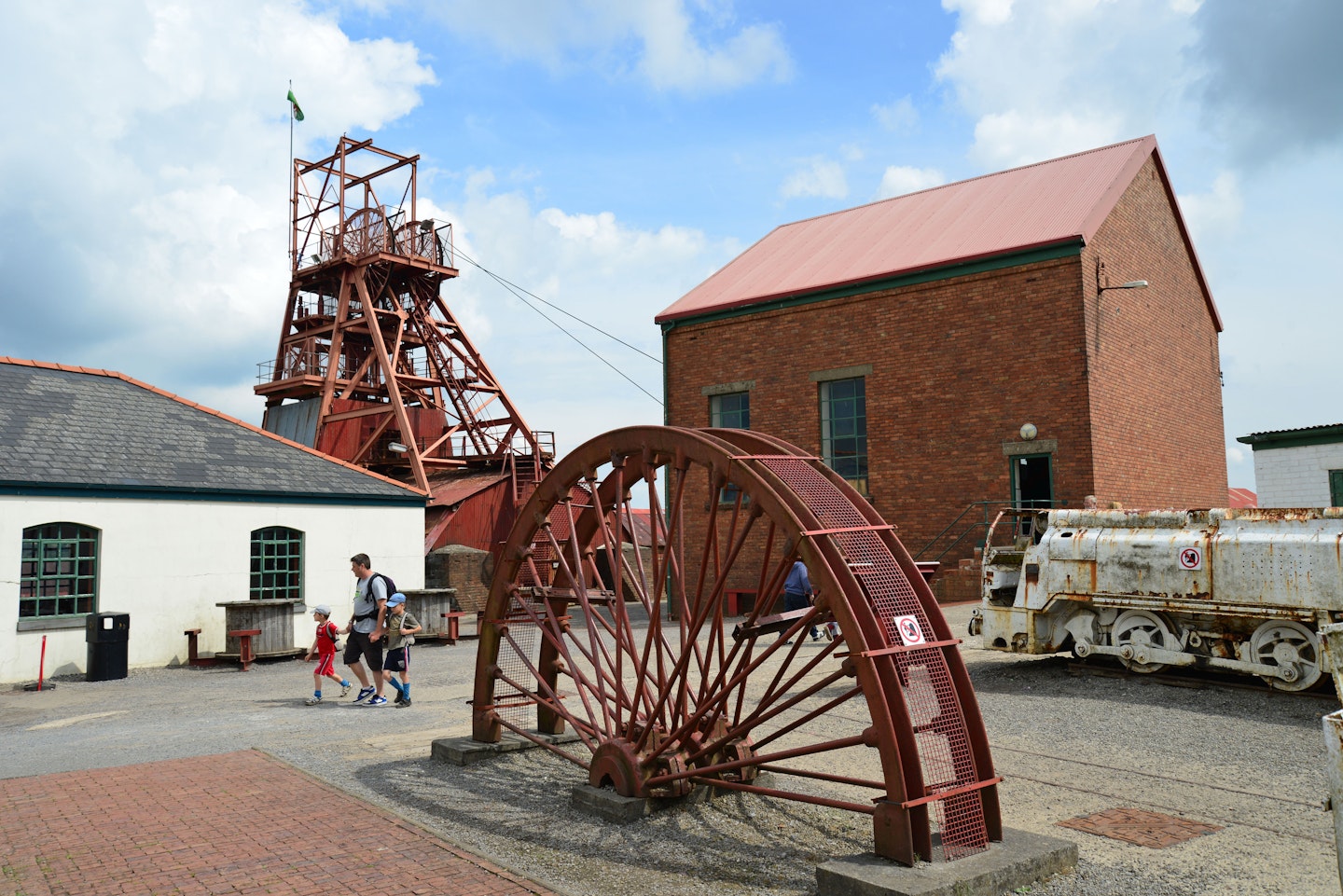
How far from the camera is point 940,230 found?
2053 centimetres

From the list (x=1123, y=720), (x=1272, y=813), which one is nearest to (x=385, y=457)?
(x=1123, y=720)

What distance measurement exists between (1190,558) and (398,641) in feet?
27.2

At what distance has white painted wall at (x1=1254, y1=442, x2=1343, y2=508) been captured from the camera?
21.5 metres

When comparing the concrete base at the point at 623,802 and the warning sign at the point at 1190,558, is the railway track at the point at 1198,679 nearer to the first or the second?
the warning sign at the point at 1190,558

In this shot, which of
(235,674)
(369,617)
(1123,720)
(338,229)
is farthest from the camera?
(338,229)


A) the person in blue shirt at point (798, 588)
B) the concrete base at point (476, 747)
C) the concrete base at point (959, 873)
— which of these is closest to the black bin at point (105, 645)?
the concrete base at point (476, 747)

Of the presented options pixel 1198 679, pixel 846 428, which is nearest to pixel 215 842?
pixel 1198 679

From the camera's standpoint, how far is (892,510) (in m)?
19.2

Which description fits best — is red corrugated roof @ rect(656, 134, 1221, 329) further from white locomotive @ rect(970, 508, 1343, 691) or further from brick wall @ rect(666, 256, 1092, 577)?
white locomotive @ rect(970, 508, 1343, 691)

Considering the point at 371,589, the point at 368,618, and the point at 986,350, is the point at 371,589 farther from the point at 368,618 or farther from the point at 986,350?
the point at 986,350

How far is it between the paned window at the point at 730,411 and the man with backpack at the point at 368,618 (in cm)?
1123

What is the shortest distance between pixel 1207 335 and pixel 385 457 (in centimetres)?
2393

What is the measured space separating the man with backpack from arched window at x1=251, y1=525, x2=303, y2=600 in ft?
22.6

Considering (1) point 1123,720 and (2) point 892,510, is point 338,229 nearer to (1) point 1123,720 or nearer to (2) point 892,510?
(2) point 892,510
